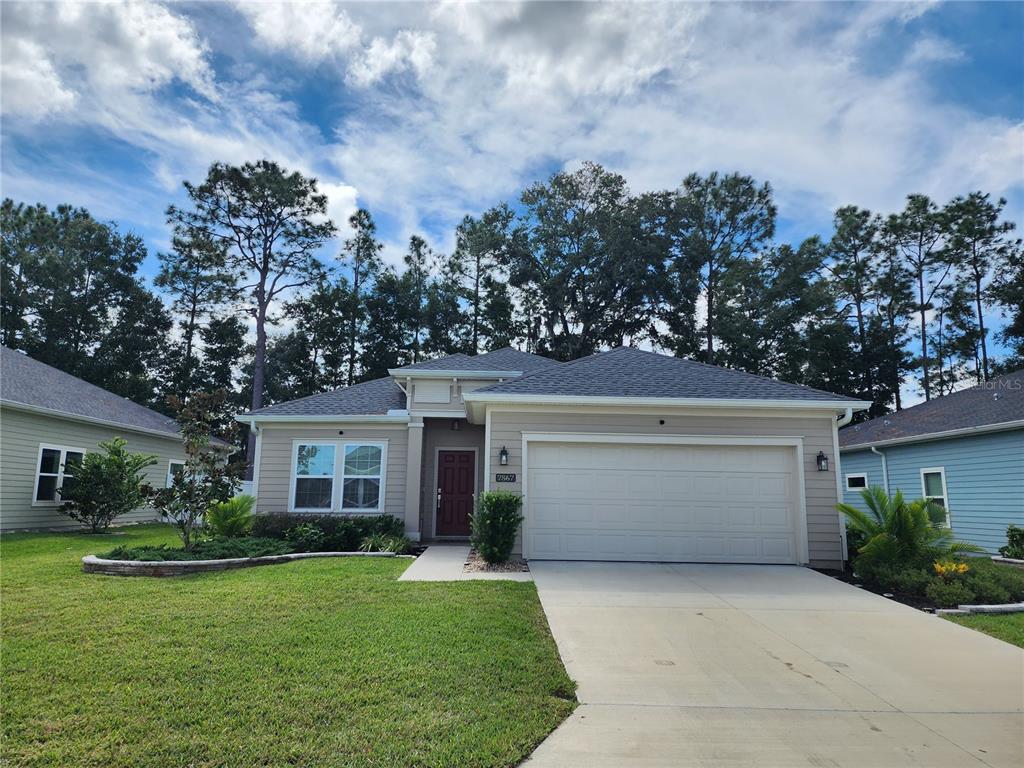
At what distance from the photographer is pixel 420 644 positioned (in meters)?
4.73

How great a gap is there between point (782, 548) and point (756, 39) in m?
8.11

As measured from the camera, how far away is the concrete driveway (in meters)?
3.32

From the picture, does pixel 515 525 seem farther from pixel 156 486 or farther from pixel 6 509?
pixel 156 486

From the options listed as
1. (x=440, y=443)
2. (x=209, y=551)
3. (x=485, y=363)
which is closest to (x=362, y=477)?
(x=440, y=443)

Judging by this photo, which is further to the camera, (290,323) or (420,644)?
(290,323)

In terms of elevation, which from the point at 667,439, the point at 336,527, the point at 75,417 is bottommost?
the point at 336,527

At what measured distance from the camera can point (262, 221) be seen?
28219 millimetres

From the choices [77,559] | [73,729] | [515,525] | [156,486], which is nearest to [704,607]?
[515,525]

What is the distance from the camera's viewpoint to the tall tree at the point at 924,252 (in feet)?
85.5

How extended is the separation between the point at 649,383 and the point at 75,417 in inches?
545

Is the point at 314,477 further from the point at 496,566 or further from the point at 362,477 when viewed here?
the point at 496,566

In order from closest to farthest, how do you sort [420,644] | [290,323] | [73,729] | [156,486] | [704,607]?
1. [73,729]
2. [420,644]
3. [704,607]
4. [156,486]
5. [290,323]

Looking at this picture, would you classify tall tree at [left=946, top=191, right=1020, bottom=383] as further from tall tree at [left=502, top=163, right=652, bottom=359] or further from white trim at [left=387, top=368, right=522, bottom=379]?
white trim at [left=387, top=368, right=522, bottom=379]

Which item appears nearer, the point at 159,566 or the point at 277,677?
the point at 277,677
